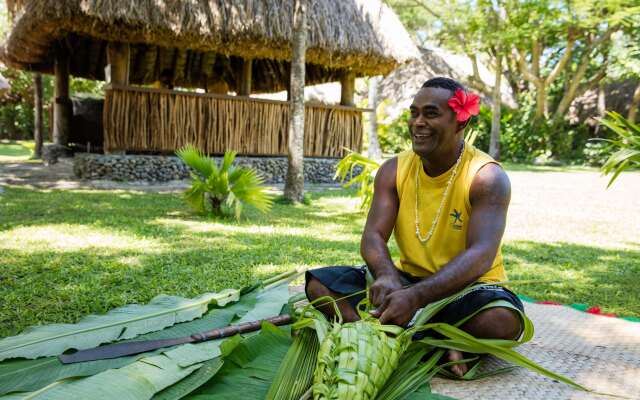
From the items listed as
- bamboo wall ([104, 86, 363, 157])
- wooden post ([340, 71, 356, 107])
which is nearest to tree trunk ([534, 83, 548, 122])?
wooden post ([340, 71, 356, 107])

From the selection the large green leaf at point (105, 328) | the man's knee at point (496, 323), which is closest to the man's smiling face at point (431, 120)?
the man's knee at point (496, 323)

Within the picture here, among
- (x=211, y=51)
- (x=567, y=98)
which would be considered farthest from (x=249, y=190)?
(x=567, y=98)

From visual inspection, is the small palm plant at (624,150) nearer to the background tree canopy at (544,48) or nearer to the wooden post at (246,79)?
the wooden post at (246,79)

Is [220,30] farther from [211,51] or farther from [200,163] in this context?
[200,163]

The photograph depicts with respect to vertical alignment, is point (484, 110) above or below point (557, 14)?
below

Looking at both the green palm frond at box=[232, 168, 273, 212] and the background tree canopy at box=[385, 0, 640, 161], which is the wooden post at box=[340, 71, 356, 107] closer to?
the green palm frond at box=[232, 168, 273, 212]

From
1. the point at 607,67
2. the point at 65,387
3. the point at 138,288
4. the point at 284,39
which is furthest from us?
the point at 607,67

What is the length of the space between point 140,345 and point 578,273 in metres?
3.69

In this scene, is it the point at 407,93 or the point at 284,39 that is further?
the point at 407,93

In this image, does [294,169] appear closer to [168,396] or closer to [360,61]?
[360,61]

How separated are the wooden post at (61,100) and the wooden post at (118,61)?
3576 mm

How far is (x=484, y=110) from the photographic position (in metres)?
20.5

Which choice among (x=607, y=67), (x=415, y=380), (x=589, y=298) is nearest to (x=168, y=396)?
(x=415, y=380)

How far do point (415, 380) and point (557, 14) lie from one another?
16.6 meters
